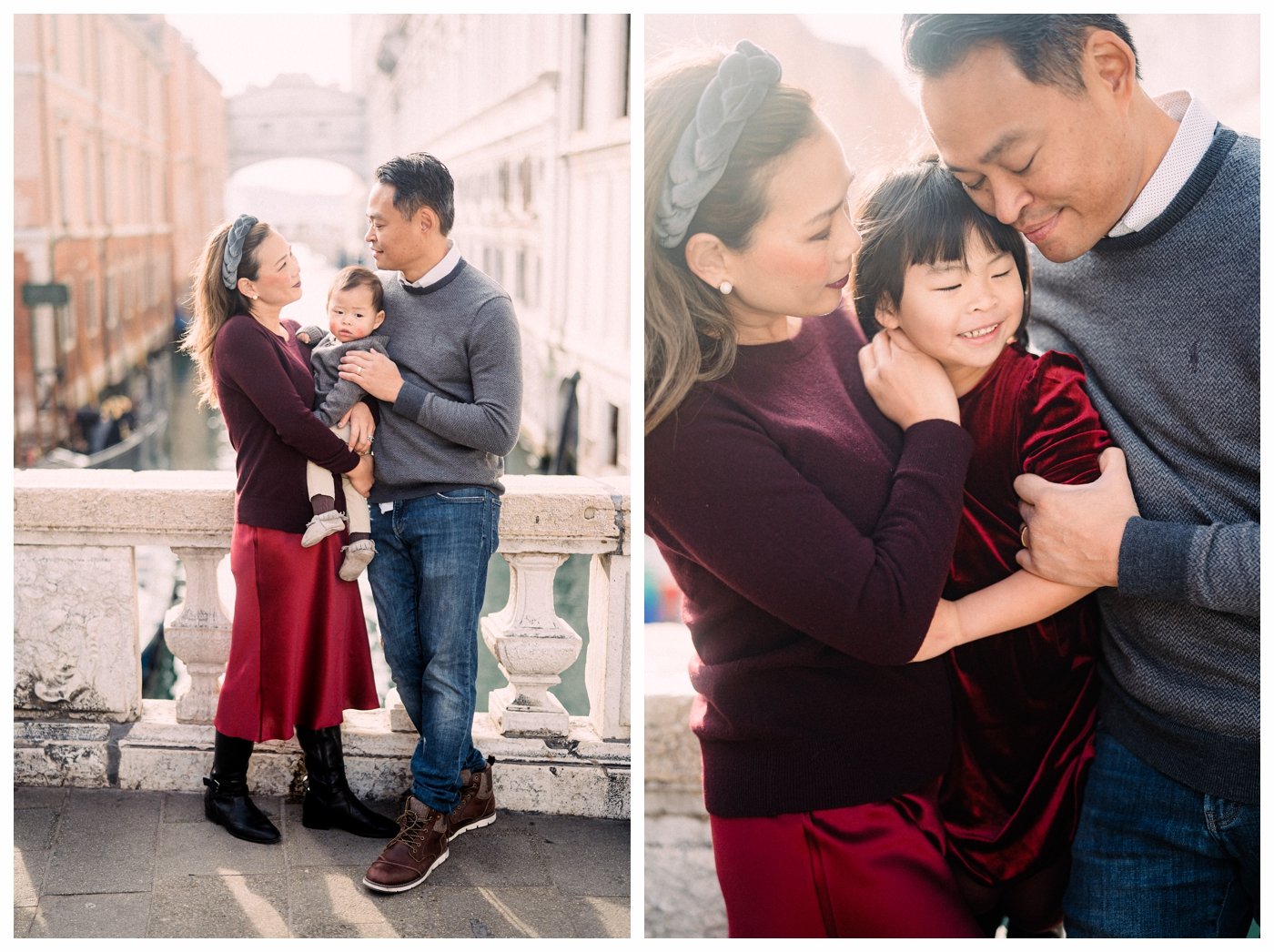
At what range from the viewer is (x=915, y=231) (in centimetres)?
210

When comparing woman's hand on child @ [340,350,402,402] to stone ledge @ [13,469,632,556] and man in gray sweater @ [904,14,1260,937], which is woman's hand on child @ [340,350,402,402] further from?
man in gray sweater @ [904,14,1260,937]

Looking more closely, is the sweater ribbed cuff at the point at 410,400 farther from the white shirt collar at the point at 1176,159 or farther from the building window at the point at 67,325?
the building window at the point at 67,325

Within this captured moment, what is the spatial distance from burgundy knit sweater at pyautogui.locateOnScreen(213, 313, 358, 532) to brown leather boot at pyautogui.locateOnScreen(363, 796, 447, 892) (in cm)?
65

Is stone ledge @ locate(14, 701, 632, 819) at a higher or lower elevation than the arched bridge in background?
lower

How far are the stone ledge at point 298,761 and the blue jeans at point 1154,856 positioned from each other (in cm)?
101

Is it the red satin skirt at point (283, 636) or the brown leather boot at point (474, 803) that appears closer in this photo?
the red satin skirt at point (283, 636)

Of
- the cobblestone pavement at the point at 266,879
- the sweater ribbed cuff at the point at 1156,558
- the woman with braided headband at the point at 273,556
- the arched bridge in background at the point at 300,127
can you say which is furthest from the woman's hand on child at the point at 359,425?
the arched bridge in background at the point at 300,127


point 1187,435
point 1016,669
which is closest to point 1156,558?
point 1187,435

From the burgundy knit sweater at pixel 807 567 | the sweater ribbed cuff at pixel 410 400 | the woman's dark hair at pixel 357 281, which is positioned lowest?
the burgundy knit sweater at pixel 807 567

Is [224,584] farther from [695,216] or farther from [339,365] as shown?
[695,216]

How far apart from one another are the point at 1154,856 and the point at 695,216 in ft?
4.89

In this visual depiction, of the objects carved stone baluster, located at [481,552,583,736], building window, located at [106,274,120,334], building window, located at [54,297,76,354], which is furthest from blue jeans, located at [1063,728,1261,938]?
building window, located at [106,274,120,334]

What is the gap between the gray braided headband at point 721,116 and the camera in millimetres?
2043

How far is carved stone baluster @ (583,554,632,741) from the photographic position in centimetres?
260
